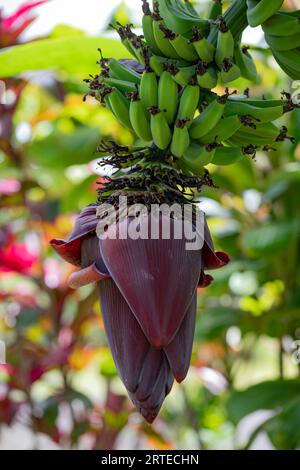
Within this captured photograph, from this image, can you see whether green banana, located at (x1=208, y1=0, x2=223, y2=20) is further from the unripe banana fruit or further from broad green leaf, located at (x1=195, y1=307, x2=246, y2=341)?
broad green leaf, located at (x1=195, y1=307, x2=246, y2=341)

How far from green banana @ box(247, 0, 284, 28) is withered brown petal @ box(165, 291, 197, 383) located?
201mm

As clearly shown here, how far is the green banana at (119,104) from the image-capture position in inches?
17.1

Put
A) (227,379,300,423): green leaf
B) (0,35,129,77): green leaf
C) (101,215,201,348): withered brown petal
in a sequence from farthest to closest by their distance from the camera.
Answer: (227,379,300,423): green leaf, (0,35,129,77): green leaf, (101,215,201,348): withered brown petal

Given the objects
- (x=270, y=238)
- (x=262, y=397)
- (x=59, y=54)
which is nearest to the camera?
(x=59, y=54)

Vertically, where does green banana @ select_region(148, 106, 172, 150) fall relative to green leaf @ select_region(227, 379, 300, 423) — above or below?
above

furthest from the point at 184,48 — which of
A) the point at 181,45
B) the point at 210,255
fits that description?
the point at 210,255

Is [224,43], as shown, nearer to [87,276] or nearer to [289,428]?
[87,276]

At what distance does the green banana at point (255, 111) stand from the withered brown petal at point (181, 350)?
151 millimetres

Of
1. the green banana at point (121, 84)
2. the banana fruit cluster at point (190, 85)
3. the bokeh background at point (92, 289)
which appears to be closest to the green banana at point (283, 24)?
the banana fruit cluster at point (190, 85)

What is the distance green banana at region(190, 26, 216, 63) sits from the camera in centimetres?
41

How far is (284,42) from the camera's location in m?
0.42

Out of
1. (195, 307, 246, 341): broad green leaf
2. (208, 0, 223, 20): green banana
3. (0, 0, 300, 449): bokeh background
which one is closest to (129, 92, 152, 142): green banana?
(208, 0, 223, 20): green banana

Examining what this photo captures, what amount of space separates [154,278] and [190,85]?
5.6 inches
